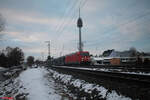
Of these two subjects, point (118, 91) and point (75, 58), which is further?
point (75, 58)

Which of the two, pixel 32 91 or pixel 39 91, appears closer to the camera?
pixel 39 91

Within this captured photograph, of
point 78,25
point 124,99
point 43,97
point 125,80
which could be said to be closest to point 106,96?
point 124,99

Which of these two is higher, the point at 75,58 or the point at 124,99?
the point at 75,58

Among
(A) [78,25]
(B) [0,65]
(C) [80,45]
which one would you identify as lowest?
(B) [0,65]

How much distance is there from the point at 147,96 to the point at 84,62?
91.9 ft

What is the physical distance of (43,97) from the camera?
348 inches

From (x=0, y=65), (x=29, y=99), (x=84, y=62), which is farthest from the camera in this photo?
(x=0, y=65)

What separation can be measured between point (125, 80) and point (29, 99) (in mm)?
6427

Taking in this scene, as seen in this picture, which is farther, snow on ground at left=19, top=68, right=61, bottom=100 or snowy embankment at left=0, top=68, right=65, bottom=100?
snowy embankment at left=0, top=68, right=65, bottom=100

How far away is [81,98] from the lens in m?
8.16

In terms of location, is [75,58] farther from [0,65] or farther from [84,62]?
[0,65]

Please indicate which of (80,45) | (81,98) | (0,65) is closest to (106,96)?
(81,98)

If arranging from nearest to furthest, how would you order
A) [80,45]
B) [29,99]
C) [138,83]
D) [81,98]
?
[138,83] < [81,98] < [29,99] < [80,45]

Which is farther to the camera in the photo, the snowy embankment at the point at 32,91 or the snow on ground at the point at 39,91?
the snowy embankment at the point at 32,91
